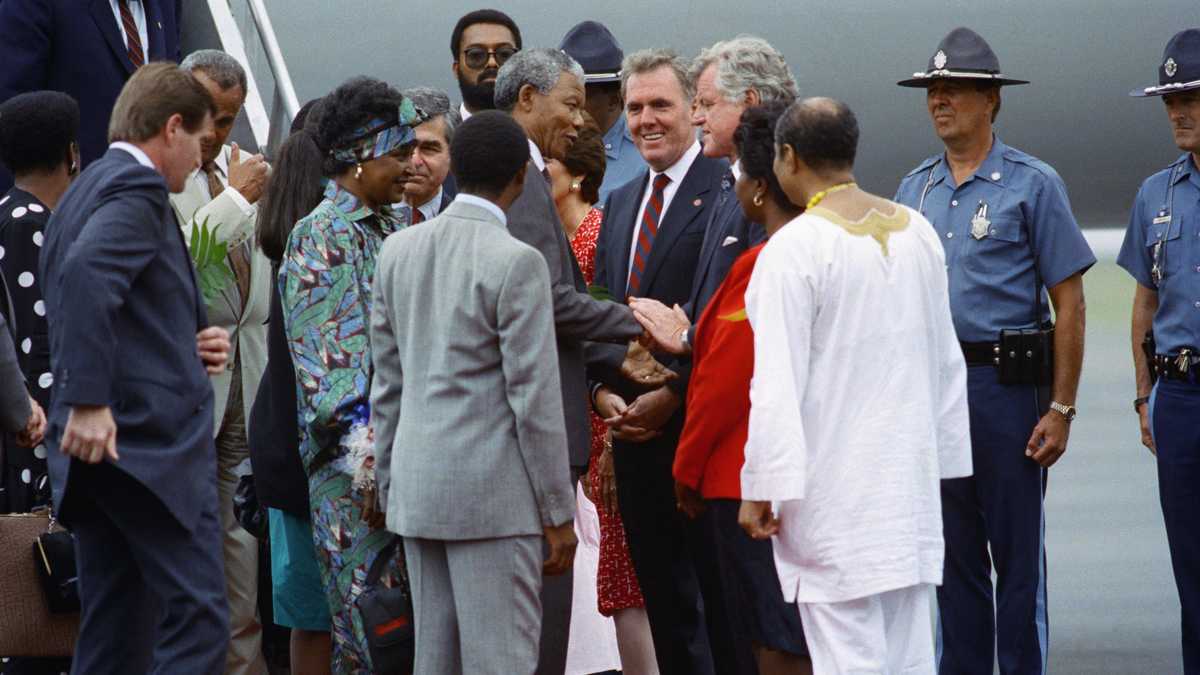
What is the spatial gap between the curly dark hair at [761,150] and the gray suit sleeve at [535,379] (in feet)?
1.86

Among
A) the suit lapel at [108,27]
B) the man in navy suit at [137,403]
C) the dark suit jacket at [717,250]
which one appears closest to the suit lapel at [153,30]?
the suit lapel at [108,27]

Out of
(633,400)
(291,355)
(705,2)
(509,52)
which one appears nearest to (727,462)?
(633,400)

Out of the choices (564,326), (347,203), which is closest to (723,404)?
(564,326)

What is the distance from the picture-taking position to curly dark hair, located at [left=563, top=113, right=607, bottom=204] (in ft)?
15.6

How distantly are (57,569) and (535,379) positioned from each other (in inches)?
54.8

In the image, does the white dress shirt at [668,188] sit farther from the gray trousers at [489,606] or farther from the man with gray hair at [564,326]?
the gray trousers at [489,606]

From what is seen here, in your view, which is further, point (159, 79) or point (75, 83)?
point (75, 83)

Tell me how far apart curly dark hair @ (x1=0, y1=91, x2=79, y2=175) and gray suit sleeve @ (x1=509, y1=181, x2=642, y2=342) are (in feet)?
4.19

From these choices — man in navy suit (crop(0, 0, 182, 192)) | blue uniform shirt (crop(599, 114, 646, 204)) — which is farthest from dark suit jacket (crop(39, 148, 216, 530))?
blue uniform shirt (crop(599, 114, 646, 204))

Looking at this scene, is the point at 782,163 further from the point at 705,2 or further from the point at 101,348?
the point at 705,2

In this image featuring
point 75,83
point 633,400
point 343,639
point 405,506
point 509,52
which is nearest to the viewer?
point 405,506

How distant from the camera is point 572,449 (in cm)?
397

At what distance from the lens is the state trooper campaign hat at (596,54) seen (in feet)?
A: 19.4

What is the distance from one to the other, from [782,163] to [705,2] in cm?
417
